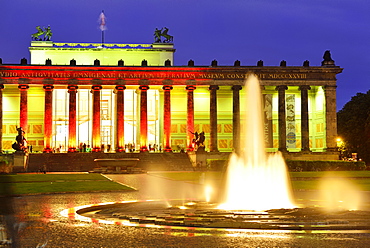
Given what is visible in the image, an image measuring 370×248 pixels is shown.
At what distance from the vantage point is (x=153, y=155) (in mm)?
72750

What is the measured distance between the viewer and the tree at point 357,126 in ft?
265

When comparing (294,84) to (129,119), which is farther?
(129,119)

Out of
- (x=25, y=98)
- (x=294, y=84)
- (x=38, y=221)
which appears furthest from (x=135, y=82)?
(x=38, y=221)

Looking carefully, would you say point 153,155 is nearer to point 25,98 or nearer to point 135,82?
point 135,82

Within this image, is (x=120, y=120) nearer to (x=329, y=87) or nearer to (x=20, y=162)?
(x=20, y=162)

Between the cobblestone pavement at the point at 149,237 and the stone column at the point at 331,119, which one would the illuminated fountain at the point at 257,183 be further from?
the stone column at the point at 331,119

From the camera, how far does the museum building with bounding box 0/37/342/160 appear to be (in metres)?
77.7

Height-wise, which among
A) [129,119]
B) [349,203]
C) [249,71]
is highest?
[249,71]

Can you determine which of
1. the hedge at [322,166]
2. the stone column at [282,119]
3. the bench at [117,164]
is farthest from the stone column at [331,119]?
the bench at [117,164]

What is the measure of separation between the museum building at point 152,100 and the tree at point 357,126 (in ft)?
17.3

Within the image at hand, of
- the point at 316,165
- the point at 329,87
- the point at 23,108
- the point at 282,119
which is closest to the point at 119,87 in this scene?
the point at 23,108

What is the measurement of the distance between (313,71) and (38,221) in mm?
68111

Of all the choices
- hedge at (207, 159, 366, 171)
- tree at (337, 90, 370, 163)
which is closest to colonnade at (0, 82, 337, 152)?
tree at (337, 90, 370, 163)

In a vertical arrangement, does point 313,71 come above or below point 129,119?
above
